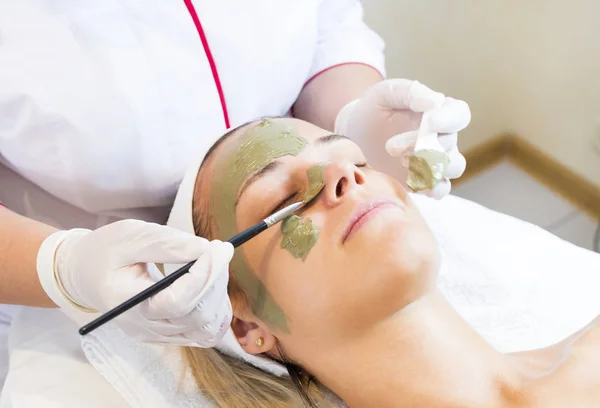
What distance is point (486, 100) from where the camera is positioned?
86.6 inches

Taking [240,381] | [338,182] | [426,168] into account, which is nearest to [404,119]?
[426,168]

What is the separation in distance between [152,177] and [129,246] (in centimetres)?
32

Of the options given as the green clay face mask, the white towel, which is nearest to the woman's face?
the green clay face mask

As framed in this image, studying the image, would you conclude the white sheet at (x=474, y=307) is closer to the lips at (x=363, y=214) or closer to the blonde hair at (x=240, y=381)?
the blonde hair at (x=240, y=381)

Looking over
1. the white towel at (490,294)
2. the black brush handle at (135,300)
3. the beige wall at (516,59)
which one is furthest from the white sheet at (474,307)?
the beige wall at (516,59)

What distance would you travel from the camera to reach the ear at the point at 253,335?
101cm

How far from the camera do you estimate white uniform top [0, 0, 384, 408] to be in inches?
39.1

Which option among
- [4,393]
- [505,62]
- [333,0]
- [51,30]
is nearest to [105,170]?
[51,30]

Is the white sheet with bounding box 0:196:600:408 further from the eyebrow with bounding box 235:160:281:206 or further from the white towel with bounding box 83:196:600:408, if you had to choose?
the eyebrow with bounding box 235:160:281:206

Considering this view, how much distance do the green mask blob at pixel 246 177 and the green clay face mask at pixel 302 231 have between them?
82 millimetres

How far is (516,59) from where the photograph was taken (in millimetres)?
2057

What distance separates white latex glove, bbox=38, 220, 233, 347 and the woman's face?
0.12m

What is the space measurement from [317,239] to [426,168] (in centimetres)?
25

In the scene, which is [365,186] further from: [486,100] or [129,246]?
[486,100]
